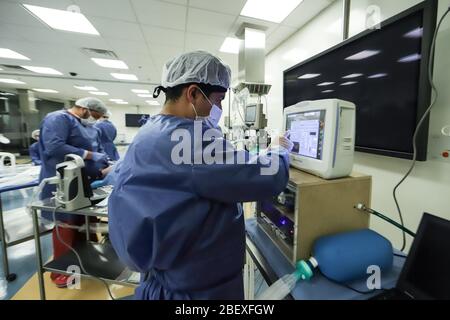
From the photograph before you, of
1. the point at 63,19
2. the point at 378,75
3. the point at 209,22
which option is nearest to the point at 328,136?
the point at 378,75

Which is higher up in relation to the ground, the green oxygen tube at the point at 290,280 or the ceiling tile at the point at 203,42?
the ceiling tile at the point at 203,42

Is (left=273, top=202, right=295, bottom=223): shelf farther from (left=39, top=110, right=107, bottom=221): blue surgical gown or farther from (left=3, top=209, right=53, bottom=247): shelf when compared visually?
(left=3, top=209, right=53, bottom=247): shelf

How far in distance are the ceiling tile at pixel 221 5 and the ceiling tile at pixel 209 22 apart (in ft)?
0.25

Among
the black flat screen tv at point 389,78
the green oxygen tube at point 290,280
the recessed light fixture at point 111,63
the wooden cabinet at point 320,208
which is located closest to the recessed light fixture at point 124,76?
the recessed light fixture at point 111,63

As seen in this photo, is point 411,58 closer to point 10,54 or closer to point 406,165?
point 406,165

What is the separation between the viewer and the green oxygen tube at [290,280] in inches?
30.3

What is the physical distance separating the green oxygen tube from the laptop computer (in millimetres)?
214

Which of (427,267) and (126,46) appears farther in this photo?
(126,46)

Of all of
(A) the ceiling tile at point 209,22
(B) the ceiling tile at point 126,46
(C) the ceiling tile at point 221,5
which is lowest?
(C) the ceiling tile at point 221,5

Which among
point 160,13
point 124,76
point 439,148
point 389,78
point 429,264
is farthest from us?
point 124,76

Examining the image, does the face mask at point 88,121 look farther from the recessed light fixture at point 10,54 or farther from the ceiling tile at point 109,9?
the recessed light fixture at point 10,54

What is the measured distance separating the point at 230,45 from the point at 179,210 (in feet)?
9.45

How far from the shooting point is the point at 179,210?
696 millimetres

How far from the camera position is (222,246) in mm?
790
